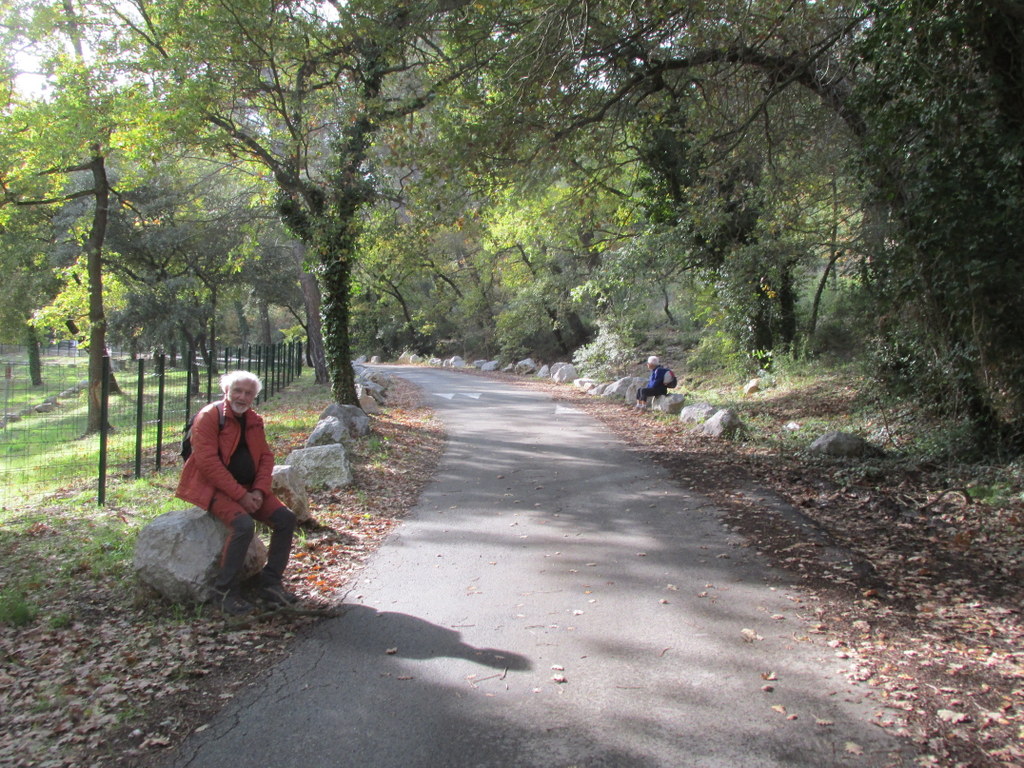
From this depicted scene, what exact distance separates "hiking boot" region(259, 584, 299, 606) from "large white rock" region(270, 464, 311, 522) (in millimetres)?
1542

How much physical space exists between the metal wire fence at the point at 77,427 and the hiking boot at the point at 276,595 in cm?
423

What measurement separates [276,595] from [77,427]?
34.8 feet

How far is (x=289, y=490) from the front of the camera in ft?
22.2

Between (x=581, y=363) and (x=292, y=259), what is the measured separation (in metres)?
12.5

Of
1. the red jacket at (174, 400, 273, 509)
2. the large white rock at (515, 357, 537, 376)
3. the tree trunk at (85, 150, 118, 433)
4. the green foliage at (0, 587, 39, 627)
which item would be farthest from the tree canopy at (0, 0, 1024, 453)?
the large white rock at (515, 357, 537, 376)

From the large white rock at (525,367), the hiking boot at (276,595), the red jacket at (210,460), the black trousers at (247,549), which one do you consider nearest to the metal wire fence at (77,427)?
the red jacket at (210,460)

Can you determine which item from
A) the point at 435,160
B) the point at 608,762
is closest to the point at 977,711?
the point at 608,762

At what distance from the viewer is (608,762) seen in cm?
317

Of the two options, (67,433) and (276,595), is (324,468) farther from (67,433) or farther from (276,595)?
(67,433)

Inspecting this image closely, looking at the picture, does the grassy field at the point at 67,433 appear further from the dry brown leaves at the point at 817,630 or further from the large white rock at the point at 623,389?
the large white rock at the point at 623,389

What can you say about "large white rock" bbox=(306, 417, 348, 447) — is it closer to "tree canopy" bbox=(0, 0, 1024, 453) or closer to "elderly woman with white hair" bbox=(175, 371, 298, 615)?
"tree canopy" bbox=(0, 0, 1024, 453)

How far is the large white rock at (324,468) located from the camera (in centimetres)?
891

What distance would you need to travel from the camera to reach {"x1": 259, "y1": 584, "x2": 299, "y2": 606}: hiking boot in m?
5.12

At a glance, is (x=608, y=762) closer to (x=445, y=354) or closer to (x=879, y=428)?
(x=879, y=428)
